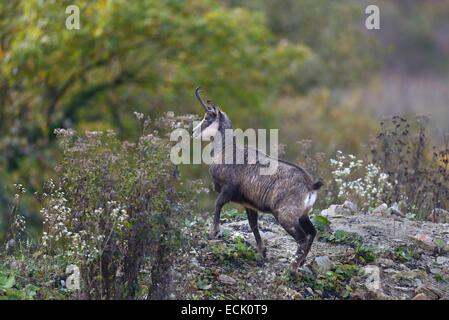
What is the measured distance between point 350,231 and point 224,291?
2012 millimetres

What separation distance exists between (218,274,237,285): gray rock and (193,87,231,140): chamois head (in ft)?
4.98

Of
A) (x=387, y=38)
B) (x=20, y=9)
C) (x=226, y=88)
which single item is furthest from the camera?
(x=387, y=38)

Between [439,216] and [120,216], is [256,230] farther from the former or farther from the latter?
[439,216]

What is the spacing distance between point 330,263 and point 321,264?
12cm

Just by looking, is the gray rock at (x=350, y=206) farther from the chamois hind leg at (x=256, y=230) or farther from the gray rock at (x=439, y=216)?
the chamois hind leg at (x=256, y=230)

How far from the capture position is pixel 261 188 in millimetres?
9453

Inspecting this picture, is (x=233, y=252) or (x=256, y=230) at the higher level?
(x=256, y=230)

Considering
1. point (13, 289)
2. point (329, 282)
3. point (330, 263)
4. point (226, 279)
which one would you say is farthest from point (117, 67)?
point (13, 289)

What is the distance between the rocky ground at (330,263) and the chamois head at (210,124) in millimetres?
886

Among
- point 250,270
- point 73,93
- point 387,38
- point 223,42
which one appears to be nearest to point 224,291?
point 250,270

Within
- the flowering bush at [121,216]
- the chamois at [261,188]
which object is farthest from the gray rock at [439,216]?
the flowering bush at [121,216]

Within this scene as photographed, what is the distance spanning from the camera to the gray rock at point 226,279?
29.8 feet
